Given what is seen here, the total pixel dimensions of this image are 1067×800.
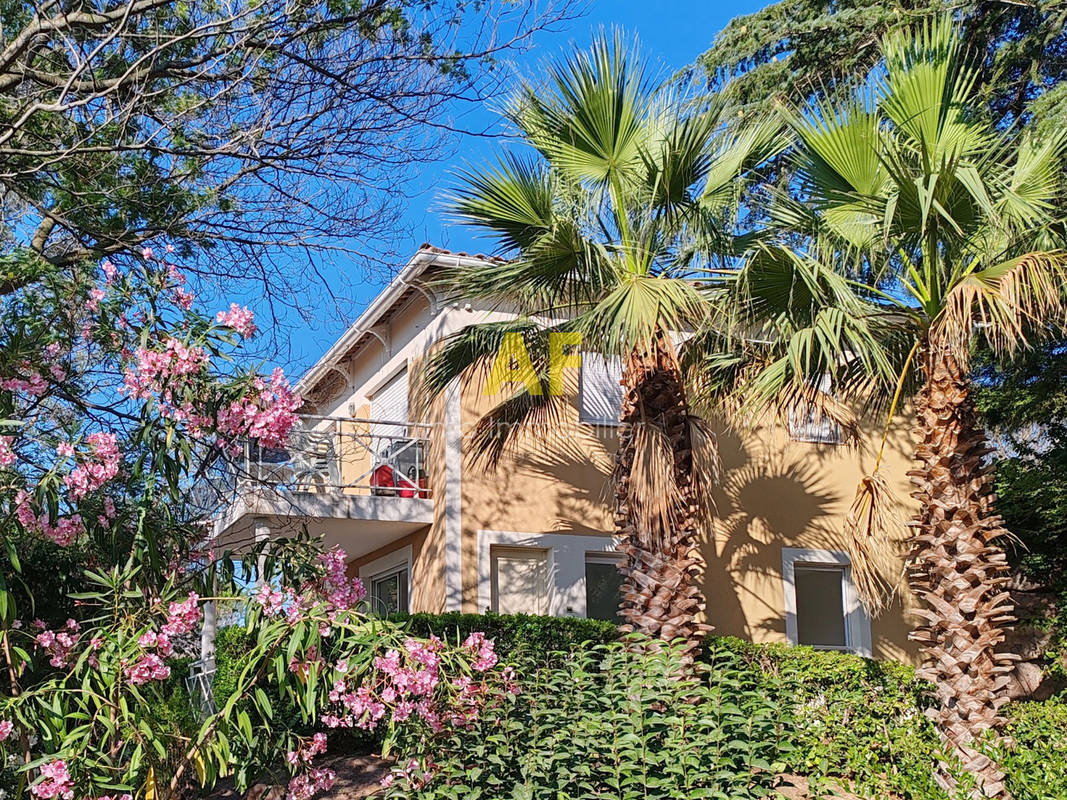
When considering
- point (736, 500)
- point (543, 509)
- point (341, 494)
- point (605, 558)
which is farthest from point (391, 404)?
point (736, 500)

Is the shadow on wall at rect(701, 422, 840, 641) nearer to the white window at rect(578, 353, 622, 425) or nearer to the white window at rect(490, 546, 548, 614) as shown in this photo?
the white window at rect(578, 353, 622, 425)

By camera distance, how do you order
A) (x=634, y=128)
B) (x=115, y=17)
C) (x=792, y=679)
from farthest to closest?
(x=792, y=679) < (x=634, y=128) < (x=115, y=17)

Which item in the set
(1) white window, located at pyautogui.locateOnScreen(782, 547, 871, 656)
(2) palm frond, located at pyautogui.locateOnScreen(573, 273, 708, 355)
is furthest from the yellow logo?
(1) white window, located at pyautogui.locateOnScreen(782, 547, 871, 656)

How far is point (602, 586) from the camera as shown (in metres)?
14.8

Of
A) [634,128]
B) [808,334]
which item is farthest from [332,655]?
[634,128]

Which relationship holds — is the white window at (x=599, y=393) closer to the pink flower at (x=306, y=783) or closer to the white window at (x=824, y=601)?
the white window at (x=824, y=601)

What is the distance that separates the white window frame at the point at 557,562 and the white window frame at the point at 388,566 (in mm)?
1738

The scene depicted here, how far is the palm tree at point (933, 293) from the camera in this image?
9375 millimetres

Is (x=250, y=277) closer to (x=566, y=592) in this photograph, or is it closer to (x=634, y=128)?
(x=634, y=128)

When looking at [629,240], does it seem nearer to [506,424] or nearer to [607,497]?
[506,424]

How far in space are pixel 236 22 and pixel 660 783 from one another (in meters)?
5.97

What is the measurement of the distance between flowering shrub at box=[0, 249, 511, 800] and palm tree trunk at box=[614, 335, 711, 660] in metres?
4.06

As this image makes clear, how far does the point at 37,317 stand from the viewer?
6641 mm

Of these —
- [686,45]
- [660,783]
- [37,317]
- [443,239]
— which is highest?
[686,45]
